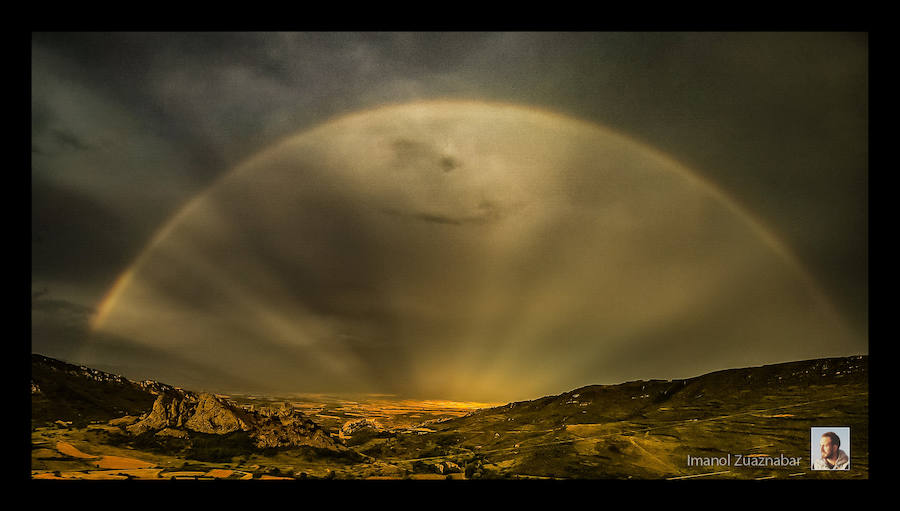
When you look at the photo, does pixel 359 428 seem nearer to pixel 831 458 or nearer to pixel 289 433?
pixel 289 433

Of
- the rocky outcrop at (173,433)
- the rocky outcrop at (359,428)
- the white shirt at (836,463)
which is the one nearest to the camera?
the white shirt at (836,463)

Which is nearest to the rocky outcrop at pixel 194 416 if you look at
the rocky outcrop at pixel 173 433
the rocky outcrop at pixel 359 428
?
the rocky outcrop at pixel 173 433

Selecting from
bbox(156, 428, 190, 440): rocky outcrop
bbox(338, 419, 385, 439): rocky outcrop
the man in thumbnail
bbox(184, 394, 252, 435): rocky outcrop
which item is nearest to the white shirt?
the man in thumbnail

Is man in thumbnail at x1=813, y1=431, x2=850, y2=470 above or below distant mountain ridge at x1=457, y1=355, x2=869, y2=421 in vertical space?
below

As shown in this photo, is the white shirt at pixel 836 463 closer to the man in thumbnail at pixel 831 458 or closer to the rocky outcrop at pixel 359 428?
the man in thumbnail at pixel 831 458

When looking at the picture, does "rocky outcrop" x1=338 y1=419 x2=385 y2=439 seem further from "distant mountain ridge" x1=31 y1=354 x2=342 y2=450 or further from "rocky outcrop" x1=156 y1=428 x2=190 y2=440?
"rocky outcrop" x1=156 y1=428 x2=190 y2=440

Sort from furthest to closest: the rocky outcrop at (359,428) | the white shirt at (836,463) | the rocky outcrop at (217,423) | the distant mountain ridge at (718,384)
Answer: the distant mountain ridge at (718,384), the rocky outcrop at (359,428), the rocky outcrop at (217,423), the white shirt at (836,463)

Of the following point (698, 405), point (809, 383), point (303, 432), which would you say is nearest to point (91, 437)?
point (303, 432)
